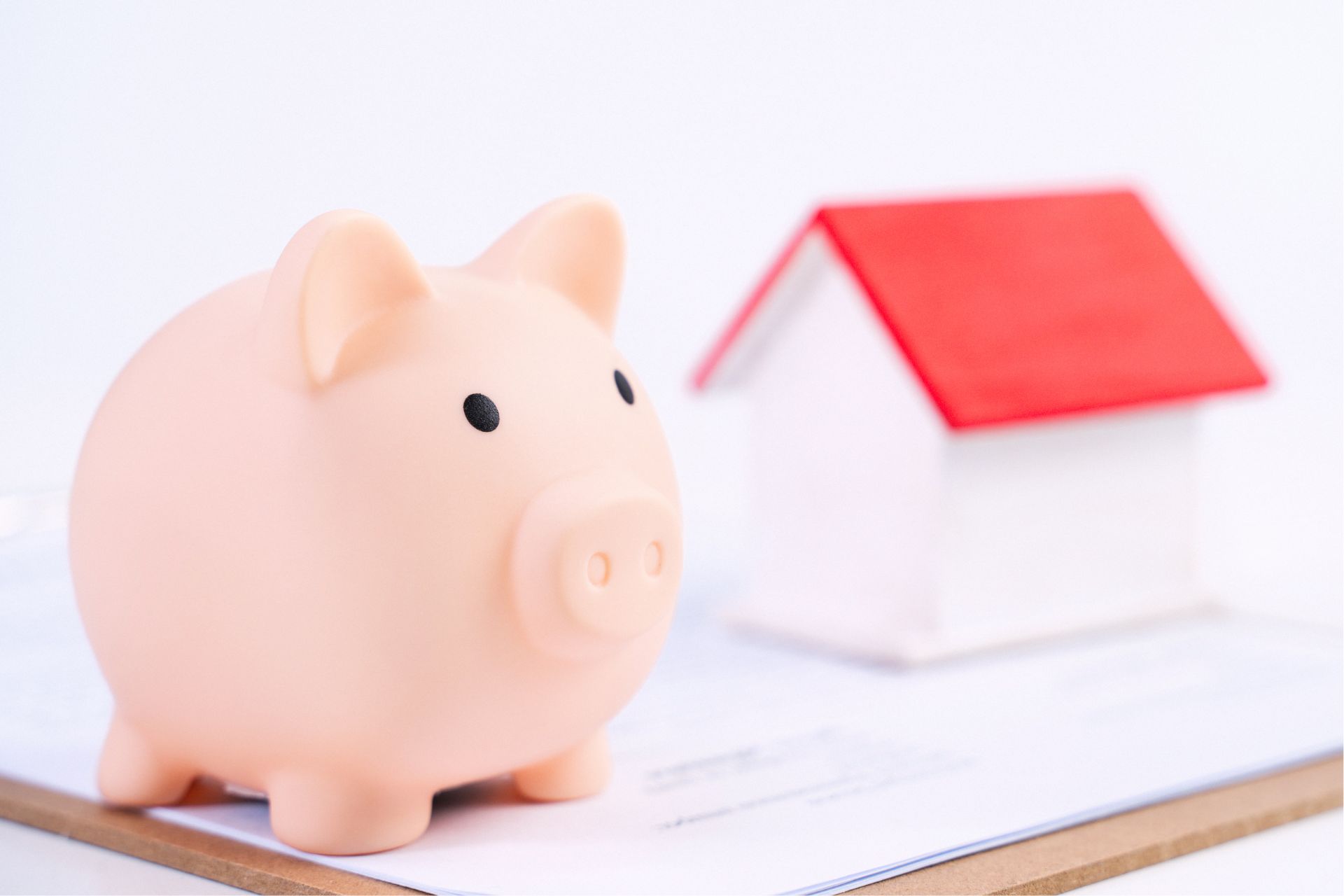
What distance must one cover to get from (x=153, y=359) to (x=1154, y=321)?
1.53 meters

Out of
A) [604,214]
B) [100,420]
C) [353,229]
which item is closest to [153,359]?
[100,420]

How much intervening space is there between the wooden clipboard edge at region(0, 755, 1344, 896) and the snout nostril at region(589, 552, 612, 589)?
0.29 meters

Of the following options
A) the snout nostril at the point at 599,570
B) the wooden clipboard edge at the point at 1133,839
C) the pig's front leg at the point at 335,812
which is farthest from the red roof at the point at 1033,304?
the pig's front leg at the point at 335,812

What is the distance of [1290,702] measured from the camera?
198cm

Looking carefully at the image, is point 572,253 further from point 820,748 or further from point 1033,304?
point 1033,304

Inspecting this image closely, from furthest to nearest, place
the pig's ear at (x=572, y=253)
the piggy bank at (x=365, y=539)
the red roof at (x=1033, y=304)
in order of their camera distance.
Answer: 1. the red roof at (x=1033, y=304)
2. the pig's ear at (x=572, y=253)
3. the piggy bank at (x=365, y=539)

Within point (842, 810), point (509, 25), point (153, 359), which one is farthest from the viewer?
point (509, 25)

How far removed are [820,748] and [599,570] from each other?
21.5 inches

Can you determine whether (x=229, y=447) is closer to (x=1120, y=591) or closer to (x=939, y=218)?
(x=939, y=218)

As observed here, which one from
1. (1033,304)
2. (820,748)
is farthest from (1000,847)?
(1033,304)

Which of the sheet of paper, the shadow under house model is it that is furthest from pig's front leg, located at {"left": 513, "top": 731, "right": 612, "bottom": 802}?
the shadow under house model

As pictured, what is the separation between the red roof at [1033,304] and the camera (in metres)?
2.18

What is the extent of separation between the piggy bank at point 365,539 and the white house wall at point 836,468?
814mm

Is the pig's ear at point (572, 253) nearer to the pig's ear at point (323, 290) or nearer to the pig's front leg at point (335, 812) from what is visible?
the pig's ear at point (323, 290)
